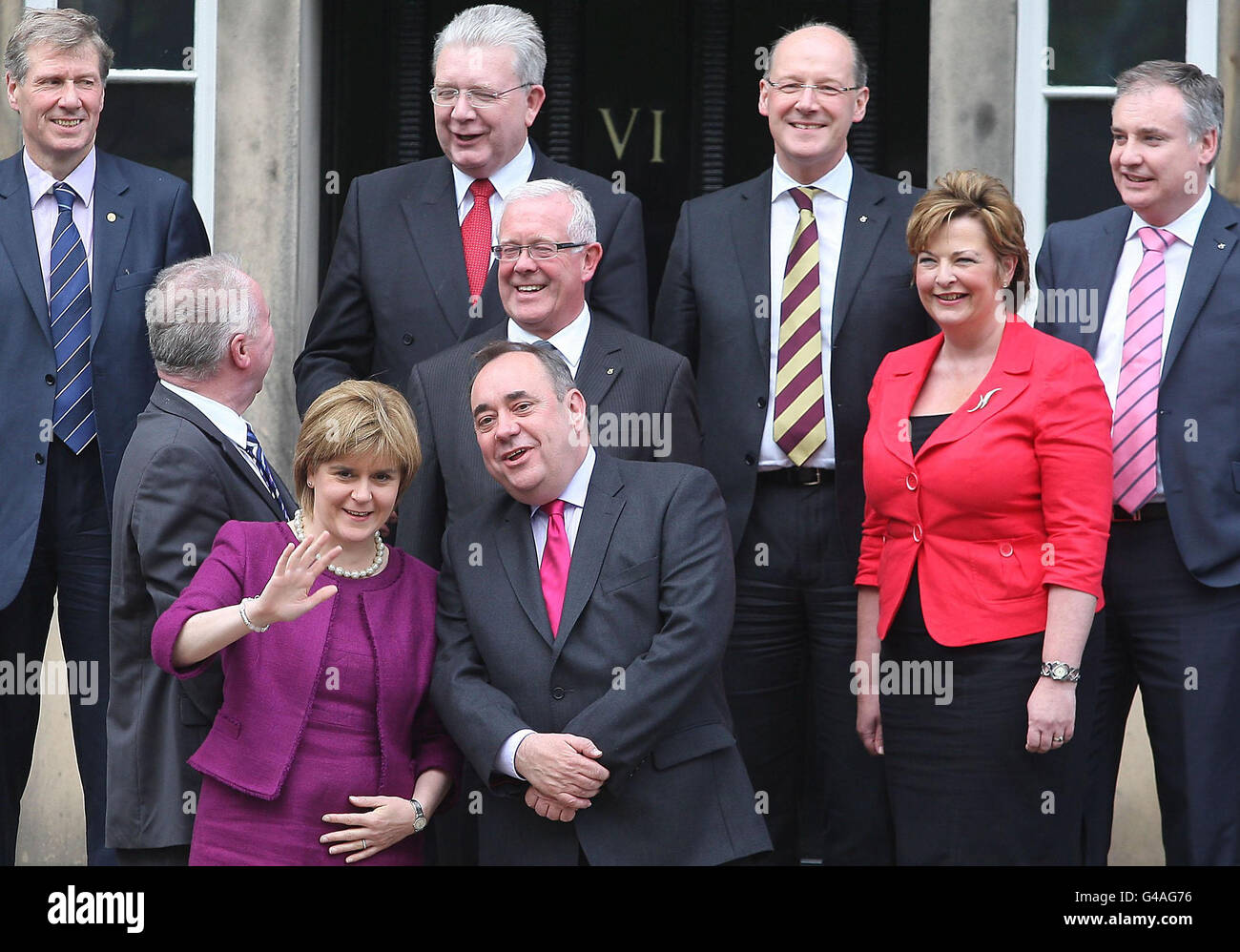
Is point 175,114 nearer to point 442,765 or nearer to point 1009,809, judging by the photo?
point 442,765

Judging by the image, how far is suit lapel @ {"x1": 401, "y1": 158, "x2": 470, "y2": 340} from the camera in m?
5.09

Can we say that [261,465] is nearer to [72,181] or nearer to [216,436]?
[216,436]

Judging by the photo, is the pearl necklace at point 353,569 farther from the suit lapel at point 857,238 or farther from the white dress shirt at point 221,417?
the suit lapel at point 857,238

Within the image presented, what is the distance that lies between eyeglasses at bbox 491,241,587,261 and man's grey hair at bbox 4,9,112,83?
1.49m

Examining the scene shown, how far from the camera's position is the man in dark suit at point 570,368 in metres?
4.61

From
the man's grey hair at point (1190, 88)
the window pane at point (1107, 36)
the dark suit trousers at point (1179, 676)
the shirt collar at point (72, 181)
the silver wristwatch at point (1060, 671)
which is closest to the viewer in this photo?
the silver wristwatch at point (1060, 671)

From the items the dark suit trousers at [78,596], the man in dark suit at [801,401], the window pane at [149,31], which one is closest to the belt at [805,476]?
the man in dark suit at [801,401]

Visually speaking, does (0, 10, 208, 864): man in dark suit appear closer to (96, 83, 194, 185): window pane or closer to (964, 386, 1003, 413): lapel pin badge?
(96, 83, 194, 185): window pane

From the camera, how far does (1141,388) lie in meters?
4.81

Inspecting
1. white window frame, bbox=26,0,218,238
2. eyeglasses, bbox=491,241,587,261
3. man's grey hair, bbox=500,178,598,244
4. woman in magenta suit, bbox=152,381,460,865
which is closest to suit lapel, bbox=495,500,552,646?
woman in magenta suit, bbox=152,381,460,865

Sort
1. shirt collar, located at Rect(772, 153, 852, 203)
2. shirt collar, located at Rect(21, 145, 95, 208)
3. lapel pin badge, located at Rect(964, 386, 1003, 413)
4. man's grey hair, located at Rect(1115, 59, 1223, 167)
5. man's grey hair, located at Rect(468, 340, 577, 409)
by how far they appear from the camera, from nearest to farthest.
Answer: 1. man's grey hair, located at Rect(468, 340, 577, 409)
2. lapel pin badge, located at Rect(964, 386, 1003, 413)
3. man's grey hair, located at Rect(1115, 59, 1223, 167)
4. shirt collar, located at Rect(772, 153, 852, 203)
5. shirt collar, located at Rect(21, 145, 95, 208)

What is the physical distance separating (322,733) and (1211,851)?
238 cm

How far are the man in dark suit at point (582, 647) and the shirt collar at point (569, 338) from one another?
17.5 inches

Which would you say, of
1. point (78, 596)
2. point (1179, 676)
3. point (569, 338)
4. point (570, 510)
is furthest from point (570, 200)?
point (1179, 676)
